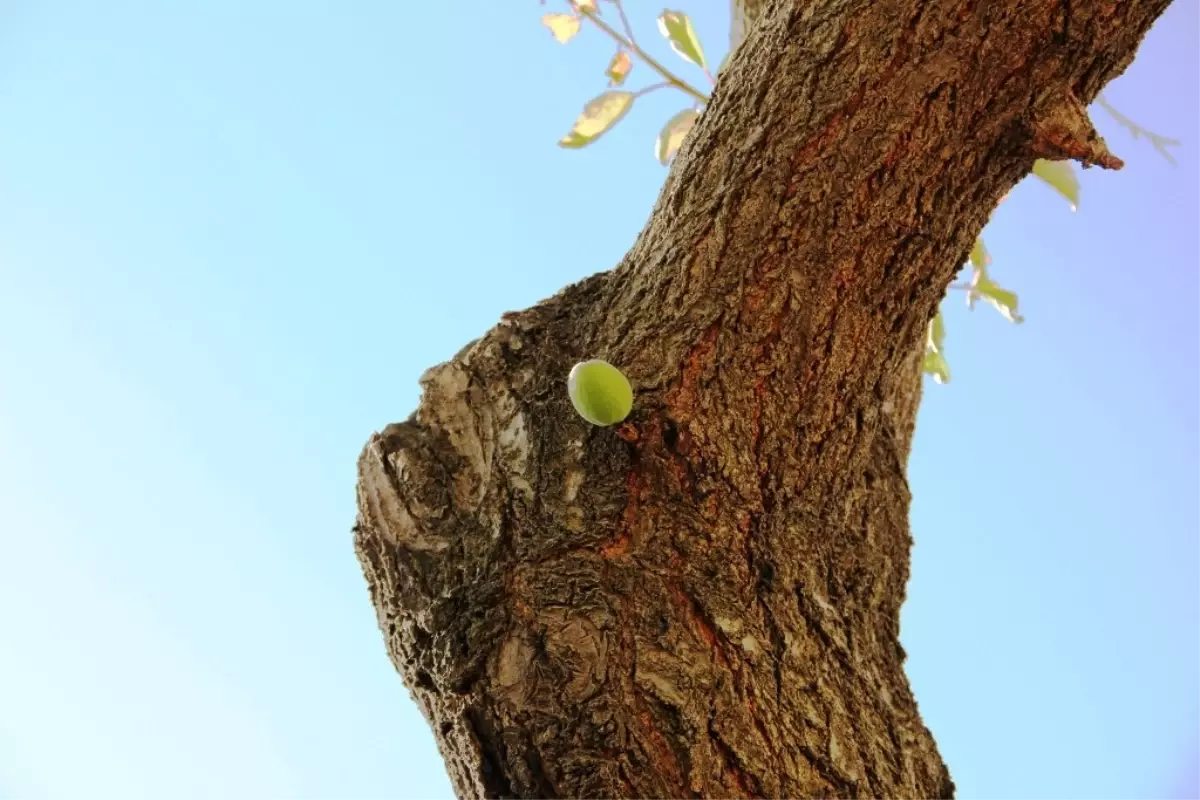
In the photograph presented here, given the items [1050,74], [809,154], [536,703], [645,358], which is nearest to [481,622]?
[536,703]

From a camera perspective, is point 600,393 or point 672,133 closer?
point 600,393

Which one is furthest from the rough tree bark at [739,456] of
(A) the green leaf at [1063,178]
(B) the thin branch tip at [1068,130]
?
(A) the green leaf at [1063,178]

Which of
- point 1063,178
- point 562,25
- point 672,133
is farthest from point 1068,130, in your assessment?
point 562,25

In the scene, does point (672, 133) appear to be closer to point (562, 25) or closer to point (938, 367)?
point (562, 25)

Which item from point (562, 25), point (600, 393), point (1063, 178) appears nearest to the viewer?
point (600, 393)

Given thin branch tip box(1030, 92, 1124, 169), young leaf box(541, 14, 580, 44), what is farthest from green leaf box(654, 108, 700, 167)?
thin branch tip box(1030, 92, 1124, 169)

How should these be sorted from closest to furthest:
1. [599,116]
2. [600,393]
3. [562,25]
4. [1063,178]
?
[600,393] → [1063,178] → [599,116] → [562,25]

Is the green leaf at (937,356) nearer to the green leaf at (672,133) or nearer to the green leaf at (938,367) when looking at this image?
the green leaf at (938,367)
